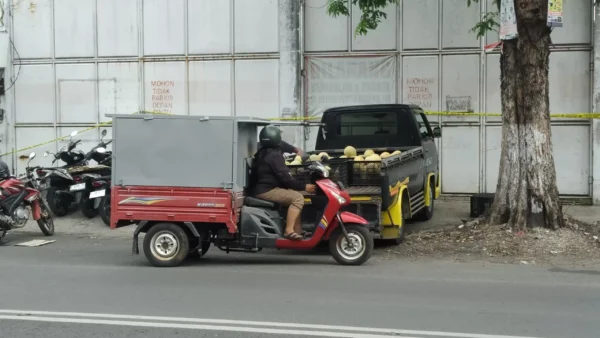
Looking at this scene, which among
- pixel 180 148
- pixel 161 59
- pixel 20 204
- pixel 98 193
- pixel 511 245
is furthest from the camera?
pixel 161 59

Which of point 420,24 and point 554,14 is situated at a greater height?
point 420,24

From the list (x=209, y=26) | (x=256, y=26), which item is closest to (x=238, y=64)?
(x=256, y=26)

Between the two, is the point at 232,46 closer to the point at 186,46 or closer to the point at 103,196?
the point at 186,46

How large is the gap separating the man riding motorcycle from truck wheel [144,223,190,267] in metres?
1.17

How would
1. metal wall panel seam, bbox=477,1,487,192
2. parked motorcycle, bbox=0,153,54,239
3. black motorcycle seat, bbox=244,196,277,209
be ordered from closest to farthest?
black motorcycle seat, bbox=244,196,277,209
parked motorcycle, bbox=0,153,54,239
metal wall panel seam, bbox=477,1,487,192

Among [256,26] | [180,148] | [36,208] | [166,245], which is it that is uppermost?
[256,26]

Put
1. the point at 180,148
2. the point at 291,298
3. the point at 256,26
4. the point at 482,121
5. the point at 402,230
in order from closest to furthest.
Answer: the point at 291,298 < the point at 180,148 < the point at 402,230 < the point at 482,121 < the point at 256,26

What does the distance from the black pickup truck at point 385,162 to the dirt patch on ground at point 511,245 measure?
0.51 m

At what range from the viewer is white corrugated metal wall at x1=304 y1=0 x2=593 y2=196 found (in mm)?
13672

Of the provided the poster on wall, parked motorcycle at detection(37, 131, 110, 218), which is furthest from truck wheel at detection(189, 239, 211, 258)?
the poster on wall

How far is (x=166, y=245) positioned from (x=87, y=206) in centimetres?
498

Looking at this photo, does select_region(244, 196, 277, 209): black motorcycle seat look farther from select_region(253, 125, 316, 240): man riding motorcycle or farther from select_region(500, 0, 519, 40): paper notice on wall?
select_region(500, 0, 519, 40): paper notice on wall

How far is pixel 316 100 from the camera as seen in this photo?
1494cm

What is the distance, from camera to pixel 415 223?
1222 centimetres
